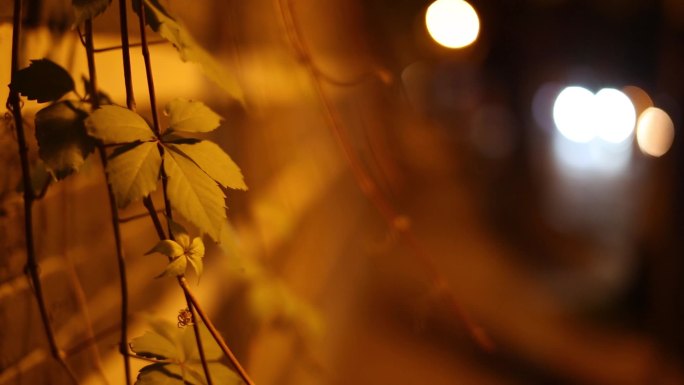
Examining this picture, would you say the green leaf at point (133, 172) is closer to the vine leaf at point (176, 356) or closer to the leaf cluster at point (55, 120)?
the leaf cluster at point (55, 120)

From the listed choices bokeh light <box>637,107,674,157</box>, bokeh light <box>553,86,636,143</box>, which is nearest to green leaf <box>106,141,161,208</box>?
bokeh light <box>637,107,674,157</box>

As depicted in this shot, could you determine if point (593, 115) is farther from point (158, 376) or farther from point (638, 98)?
point (158, 376)

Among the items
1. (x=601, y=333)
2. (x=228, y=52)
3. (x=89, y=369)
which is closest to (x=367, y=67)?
(x=228, y=52)

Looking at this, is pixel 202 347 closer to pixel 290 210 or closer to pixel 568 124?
pixel 290 210

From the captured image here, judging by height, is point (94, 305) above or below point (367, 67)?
below

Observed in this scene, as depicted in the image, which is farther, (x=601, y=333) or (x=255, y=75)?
(x=601, y=333)
